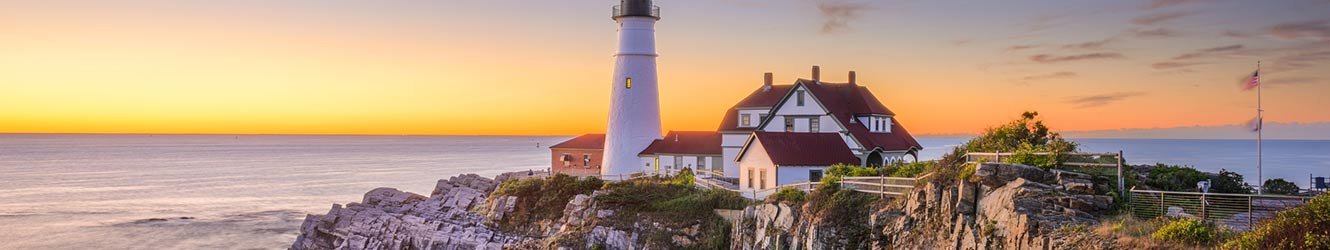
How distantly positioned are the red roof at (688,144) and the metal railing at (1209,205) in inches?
1156

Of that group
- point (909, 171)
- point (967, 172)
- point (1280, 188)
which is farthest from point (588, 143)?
point (1280, 188)

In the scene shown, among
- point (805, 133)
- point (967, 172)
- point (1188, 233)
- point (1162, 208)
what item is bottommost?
point (1188, 233)

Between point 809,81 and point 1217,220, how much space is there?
28.7 m

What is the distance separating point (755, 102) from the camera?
4956 cm

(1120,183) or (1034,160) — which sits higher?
(1034,160)

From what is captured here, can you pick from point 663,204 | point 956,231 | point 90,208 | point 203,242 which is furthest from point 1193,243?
point 90,208

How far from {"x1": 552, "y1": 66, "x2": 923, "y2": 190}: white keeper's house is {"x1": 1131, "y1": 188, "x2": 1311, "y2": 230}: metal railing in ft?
57.5

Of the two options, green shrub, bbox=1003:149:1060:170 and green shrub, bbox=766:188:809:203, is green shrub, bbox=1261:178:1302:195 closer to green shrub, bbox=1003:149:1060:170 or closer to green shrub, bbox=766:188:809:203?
green shrub, bbox=1003:149:1060:170

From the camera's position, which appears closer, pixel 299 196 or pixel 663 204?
pixel 663 204

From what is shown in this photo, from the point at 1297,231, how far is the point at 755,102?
116 feet

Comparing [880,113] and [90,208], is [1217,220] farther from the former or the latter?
[90,208]

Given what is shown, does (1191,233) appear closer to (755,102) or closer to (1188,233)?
(1188,233)

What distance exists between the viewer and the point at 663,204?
37.3m

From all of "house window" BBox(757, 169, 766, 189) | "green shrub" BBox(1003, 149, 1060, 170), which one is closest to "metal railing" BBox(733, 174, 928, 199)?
"green shrub" BBox(1003, 149, 1060, 170)
